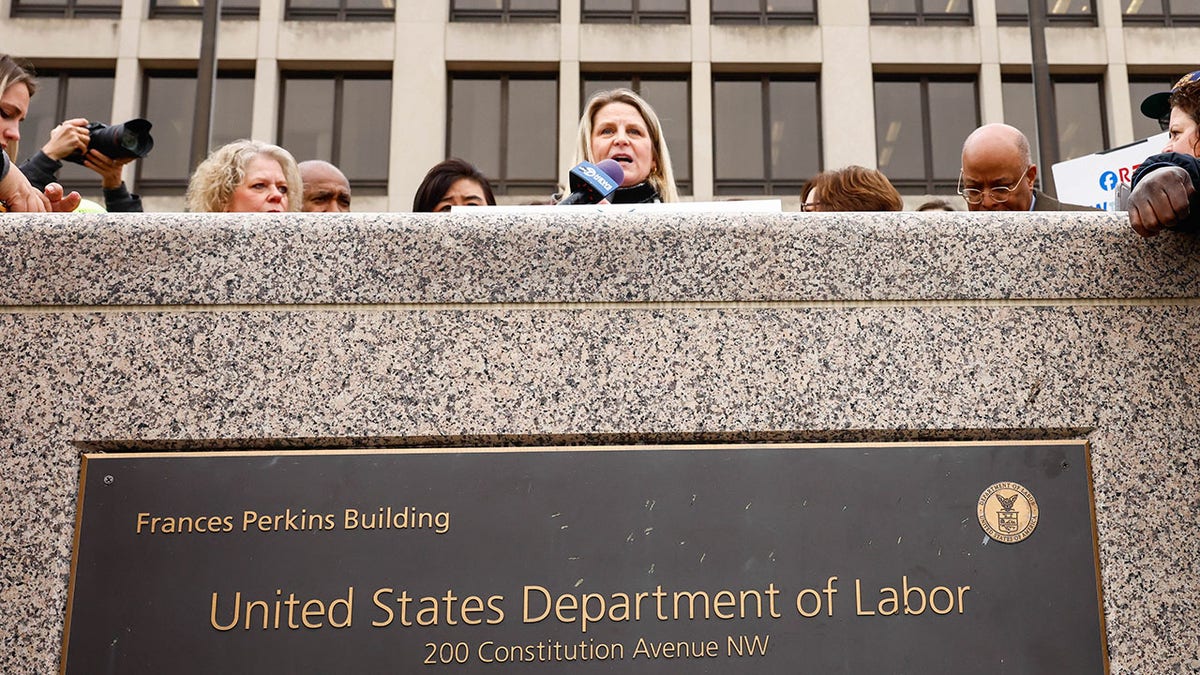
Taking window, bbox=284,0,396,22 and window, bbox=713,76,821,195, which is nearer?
window, bbox=713,76,821,195

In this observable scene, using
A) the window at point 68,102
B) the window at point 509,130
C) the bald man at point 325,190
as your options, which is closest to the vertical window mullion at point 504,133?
the window at point 509,130

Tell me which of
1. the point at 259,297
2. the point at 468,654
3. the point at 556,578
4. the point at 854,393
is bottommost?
the point at 468,654

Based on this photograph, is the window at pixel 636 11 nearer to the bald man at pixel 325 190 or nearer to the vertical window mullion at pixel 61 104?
the vertical window mullion at pixel 61 104

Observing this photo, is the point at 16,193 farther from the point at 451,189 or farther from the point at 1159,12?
the point at 1159,12

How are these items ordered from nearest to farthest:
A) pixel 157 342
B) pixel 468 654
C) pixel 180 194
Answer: pixel 468 654
pixel 157 342
pixel 180 194

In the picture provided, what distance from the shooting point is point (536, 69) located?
2064cm

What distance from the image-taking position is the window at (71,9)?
67.1 feet

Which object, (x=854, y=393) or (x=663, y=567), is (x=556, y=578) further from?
(x=854, y=393)

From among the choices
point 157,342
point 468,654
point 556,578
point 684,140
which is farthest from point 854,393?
point 684,140

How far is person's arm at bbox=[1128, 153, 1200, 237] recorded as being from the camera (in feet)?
8.93

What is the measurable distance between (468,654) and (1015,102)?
20417 millimetres

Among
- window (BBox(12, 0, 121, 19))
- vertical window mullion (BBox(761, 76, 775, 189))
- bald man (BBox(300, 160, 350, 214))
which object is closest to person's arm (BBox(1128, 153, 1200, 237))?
bald man (BBox(300, 160, 350, 214))

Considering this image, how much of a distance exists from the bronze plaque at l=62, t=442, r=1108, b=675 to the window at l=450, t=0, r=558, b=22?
1890 centimetres

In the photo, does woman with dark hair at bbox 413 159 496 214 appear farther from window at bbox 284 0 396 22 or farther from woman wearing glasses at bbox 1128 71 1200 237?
window at bbox 284 0 396 22
